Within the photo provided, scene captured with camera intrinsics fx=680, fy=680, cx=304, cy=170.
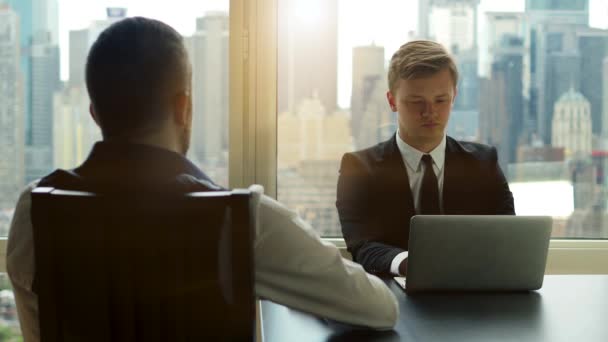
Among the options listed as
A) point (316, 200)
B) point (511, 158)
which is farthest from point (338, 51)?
point (511, 158)

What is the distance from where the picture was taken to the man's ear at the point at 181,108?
1183 millimetres

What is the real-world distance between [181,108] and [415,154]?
135 cm

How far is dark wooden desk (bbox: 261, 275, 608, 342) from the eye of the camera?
4.22 ft

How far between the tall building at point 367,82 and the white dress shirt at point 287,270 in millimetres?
1508

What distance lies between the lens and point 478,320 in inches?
55.4

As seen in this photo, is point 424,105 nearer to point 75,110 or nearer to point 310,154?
point 310,154

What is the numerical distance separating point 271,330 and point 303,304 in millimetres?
127

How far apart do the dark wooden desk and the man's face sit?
0.79 m

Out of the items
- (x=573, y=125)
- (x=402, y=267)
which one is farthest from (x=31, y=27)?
(x=573, y=125)

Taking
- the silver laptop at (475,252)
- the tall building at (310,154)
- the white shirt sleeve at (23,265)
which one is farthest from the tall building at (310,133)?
the white shirt sleeve at (23,265)

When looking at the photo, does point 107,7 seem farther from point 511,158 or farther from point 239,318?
point 239,318

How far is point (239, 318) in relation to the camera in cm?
95

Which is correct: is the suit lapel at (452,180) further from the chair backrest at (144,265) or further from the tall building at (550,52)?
the chair backrest at (144,265)

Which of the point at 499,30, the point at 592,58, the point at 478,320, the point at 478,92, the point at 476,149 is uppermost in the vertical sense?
the point at 499,30
